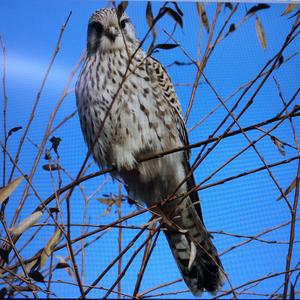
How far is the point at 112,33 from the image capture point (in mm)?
2053

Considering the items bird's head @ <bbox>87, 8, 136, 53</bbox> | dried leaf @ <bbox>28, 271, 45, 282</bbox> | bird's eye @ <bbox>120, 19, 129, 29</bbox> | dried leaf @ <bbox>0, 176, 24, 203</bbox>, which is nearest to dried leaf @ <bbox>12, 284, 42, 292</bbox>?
dried leaf @ <bbox>28, 271, 45, 282</bbox>

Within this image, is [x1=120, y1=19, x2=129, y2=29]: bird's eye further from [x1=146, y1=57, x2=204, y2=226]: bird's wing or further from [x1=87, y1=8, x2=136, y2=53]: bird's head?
[x1=146, y1=57, x2=204, y2=226]: bird's wing

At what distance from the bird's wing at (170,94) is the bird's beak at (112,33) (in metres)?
0.17

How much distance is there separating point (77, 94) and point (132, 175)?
421mm

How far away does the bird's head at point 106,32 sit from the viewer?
2051 millimetres

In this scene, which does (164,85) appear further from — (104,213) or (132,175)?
(104,213)

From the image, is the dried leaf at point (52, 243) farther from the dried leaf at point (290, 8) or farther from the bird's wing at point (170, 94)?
the dried leaf at point (290, 8)

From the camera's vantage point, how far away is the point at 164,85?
2.09 metres

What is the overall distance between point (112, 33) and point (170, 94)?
14.0 inches

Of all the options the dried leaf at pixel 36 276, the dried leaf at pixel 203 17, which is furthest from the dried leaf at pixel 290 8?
the dried leaf at pixel 36 276

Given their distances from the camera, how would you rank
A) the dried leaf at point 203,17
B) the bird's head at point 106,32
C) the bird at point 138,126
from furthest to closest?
the bird's head at point 106,32, the bird at point 138,126, the dried leaf at point 203,17

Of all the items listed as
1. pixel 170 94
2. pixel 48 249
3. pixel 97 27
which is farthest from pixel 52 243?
pixel 97 27

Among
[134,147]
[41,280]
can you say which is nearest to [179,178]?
[134,147]

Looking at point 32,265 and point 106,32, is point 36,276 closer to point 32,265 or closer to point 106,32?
point 32,265
